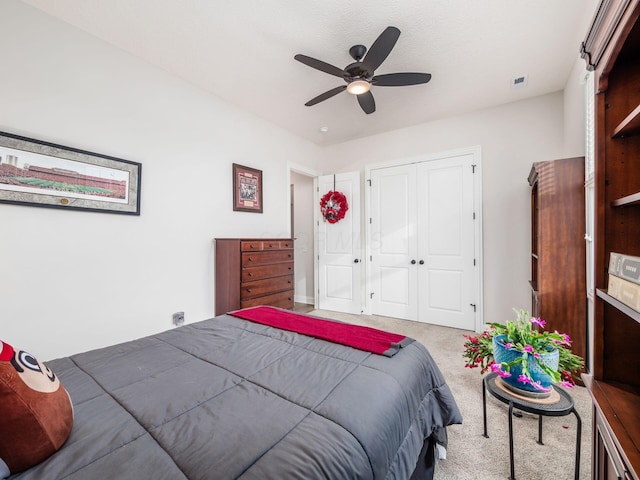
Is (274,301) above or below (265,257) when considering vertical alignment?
below

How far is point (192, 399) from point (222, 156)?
114 inches

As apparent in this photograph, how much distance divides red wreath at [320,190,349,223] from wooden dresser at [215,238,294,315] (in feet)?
4.45

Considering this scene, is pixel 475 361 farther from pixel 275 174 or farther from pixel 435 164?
pixel 275 174

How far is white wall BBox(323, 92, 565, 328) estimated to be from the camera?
10.7 ft

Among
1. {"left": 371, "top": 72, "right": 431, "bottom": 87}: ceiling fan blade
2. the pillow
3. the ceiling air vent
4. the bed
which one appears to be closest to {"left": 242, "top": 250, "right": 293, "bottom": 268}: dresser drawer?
the bed

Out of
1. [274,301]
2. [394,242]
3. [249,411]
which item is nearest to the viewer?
[249,411]

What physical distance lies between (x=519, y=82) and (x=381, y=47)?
196 cm

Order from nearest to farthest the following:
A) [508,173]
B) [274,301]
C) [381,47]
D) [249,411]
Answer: [249,411] → [381,47] → [274,301] → [508,173]

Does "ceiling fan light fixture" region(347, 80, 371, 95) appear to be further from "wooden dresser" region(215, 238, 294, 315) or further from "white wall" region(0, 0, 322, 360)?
"wooden dresser" region(215, 238, 294, 315)

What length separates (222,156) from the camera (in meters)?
3.33

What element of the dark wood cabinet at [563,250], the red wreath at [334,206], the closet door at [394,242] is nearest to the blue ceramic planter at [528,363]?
the dark wood cabinet at [563,250]

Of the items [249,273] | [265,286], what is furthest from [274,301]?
[249,273]

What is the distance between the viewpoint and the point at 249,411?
920 mm

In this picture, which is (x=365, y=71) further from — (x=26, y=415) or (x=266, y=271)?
(x=26, y=415)
